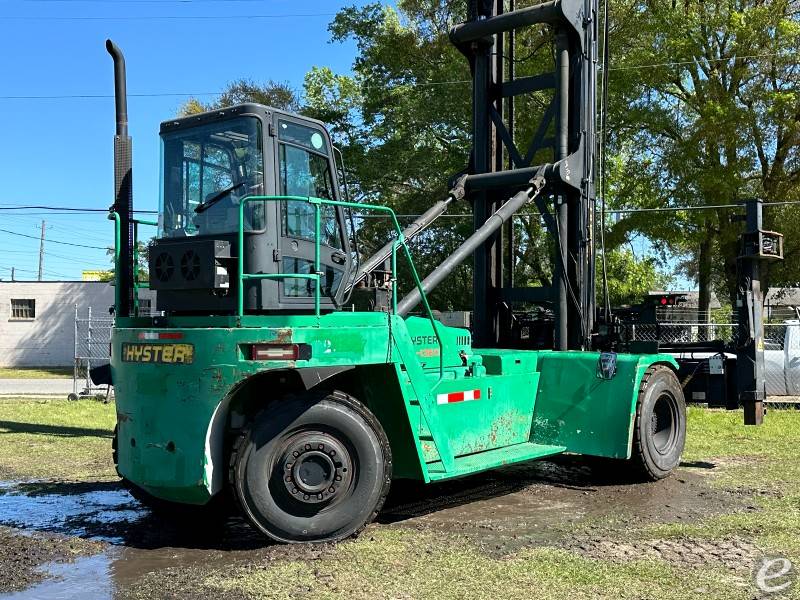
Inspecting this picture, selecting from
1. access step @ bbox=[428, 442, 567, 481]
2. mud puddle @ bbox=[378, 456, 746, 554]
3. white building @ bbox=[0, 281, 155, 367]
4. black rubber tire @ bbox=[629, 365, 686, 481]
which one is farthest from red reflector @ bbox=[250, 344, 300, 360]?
white building @ bbox=[0, 281, 155, 367]

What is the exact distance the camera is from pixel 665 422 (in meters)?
9.12

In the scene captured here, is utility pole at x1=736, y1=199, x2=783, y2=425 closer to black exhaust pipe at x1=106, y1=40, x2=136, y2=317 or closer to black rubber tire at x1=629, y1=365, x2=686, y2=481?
black rubber tire at x1=629, y1=365, x2=686, y2=481

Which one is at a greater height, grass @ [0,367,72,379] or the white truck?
the white truck

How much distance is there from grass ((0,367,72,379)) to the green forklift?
23.5 meters

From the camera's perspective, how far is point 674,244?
25484 millimetres

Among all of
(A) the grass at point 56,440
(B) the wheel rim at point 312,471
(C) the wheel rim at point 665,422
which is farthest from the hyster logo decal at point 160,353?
(C) the wheel rim at point 665,422

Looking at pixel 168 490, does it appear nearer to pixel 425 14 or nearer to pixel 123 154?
pixel 123 154

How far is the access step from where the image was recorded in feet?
22.0

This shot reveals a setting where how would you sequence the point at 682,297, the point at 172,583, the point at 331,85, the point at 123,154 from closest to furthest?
the point at 172,583
the point at 123,154
the point at 682,297
the point at 331,85

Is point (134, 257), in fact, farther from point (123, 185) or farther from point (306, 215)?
point (306, 215)

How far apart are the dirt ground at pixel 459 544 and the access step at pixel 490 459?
16.4 inches

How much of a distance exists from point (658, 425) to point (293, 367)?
4.87 metres

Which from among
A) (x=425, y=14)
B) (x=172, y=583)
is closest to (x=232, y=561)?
(x=172, y=583)

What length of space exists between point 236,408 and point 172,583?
132 centimetres
